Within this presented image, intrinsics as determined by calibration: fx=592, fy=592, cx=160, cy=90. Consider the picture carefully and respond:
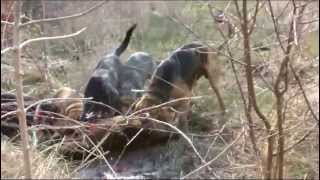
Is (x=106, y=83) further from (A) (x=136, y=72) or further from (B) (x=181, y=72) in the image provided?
(B) (x=181, y=72)

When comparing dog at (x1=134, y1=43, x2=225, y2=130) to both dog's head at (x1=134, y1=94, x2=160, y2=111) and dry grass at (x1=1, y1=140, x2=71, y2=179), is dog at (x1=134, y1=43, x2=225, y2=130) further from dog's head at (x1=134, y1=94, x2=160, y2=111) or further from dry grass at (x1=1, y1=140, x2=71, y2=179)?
dry grass at (x1=1, y1=140, x2=71, y2=179)

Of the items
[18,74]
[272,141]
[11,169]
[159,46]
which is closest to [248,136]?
[272,141]

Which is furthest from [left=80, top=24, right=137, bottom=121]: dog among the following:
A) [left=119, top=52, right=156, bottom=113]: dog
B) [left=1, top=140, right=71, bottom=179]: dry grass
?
[left=1, top=140, right=71, bottom=179]: dry grass

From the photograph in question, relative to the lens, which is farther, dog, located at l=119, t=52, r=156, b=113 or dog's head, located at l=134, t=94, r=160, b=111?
dog, located at l=119, t=52, r=156, b=113

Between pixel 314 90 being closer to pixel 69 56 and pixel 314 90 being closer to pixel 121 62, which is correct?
pixel 121 62

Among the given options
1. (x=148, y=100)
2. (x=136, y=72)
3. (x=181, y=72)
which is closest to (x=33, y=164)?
(x=148, y=100)

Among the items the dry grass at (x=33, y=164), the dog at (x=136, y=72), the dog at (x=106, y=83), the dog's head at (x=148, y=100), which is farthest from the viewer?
the dog at (x=136, y=72)

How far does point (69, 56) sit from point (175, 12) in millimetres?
981

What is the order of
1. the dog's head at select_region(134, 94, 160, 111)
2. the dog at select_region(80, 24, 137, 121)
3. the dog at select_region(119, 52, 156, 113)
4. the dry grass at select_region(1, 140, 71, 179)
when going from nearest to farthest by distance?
the dry grass at select_region(1, 140, 71, 179) < the dog's head at select_region(134, 94, 160, 111) < the dog at select_region(80, 24, 137, 121) < the dog at select_region(119, 52, 156, 113)

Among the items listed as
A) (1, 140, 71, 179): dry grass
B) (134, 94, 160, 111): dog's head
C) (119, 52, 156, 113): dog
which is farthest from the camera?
(119, 52, 156, 113): dog

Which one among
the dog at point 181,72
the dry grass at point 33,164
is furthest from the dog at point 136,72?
the dry grass at point 33,164

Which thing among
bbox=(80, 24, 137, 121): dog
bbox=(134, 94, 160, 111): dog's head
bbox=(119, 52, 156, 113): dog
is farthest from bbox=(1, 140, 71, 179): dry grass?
bbox=(119, 52, 156, 113): dog

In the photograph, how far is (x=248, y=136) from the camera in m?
3.18

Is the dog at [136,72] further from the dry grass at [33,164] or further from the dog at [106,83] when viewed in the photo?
the dry grass at [33,164]
